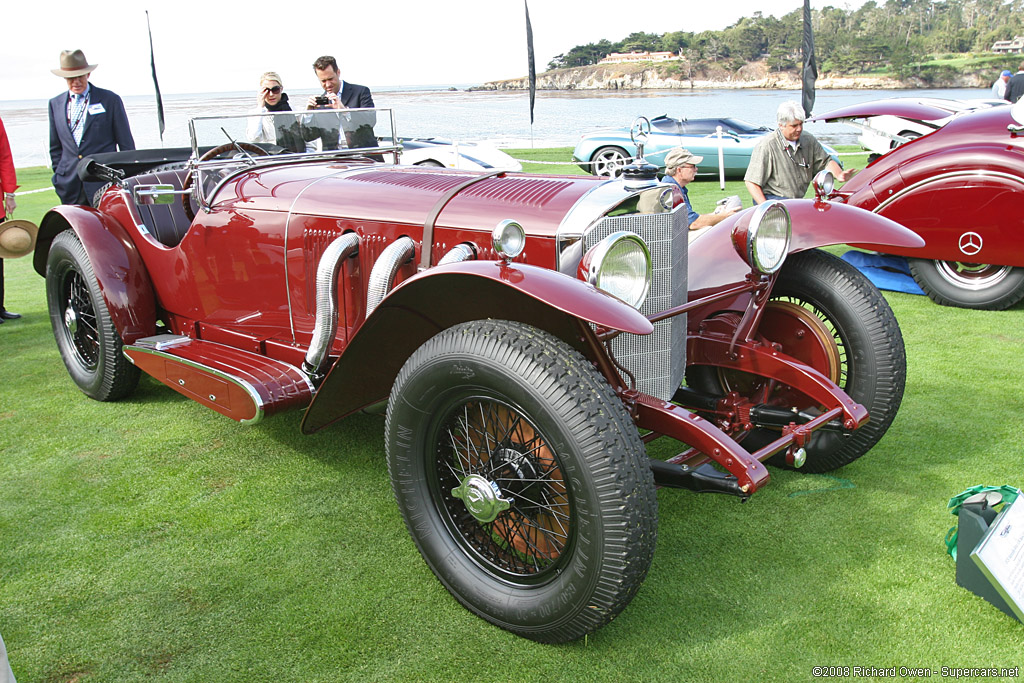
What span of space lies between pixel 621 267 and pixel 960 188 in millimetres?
4149

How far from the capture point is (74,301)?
13.9 ft

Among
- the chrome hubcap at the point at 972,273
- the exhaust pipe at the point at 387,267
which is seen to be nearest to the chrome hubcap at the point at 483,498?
the exhaust pipe at the point at 387,267

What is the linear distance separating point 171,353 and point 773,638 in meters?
2.81

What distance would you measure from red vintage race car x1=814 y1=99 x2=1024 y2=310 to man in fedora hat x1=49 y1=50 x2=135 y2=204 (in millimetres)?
5487

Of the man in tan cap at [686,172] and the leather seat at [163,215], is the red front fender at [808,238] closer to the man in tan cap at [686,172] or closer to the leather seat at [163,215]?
the man in tan cap at [686,172]

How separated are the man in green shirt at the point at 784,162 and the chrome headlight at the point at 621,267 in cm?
384

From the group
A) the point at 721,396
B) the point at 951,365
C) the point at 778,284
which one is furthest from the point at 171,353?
the point at 951,365

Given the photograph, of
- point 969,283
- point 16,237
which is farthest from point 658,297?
point 16,237

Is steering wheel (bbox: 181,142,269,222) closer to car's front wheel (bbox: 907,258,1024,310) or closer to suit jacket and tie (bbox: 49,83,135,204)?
suit jacket and tie (bbox: 49,83,135,204)

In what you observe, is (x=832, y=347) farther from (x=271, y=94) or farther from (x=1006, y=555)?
(x=271, y=94)

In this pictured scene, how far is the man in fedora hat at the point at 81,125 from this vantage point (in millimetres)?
5469

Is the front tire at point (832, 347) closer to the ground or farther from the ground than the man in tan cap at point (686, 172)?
closer to the ground

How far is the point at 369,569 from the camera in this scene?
8.33 ft

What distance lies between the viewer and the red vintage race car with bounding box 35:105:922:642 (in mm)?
2027
